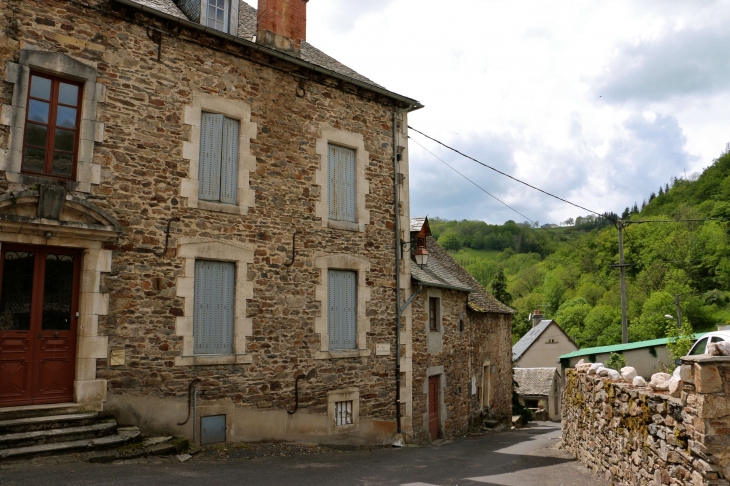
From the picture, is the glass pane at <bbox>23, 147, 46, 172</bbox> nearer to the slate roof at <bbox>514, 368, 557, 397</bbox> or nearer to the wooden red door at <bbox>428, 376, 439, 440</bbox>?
the wooden red door at <bbox>428, 376, 439, 440</bbox>

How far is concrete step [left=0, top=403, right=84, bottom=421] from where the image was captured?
24.9 feet

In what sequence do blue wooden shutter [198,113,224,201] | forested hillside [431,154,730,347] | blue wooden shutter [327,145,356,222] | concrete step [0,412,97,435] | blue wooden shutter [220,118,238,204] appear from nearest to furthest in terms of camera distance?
concrete step [0,412,97,435]
blue wooden shutter [198,113,224,201]
blue wooden shutter [220,118,238,204]
blue wooden shutter [327,145,356,222]
forested hillside [431,154,730,347]

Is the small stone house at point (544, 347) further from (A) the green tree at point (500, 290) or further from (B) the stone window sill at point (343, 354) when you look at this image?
(B) the stone window sill at point (343, 354)

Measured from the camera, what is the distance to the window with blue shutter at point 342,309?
11.6 metres

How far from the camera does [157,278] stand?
9.24 meters

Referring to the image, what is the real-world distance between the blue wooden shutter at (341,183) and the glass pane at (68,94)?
4.89 metres

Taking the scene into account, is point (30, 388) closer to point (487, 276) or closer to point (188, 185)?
point (188, 185)

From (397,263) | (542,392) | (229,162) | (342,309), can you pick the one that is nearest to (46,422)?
(229,162)

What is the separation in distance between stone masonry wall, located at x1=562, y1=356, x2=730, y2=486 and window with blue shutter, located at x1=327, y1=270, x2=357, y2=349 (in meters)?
4.86

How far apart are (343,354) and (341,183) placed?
11.8ft

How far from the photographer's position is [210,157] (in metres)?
10.2

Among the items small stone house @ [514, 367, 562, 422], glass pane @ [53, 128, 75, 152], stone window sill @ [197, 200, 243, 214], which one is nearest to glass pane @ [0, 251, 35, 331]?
glass pane @ [53, 128, 75, 152]

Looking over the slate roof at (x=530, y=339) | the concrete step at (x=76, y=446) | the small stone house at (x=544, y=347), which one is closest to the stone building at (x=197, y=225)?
the concrete step at (x=76, y=446)

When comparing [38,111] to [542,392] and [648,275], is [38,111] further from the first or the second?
[648,275]
